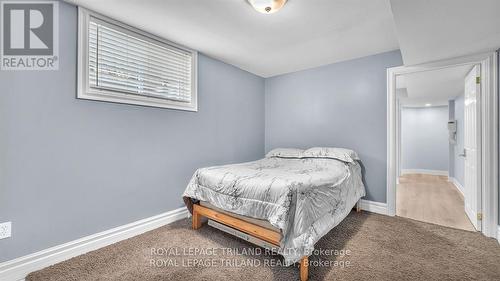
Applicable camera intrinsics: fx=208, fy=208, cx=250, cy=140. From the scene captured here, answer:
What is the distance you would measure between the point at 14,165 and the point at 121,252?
1.09 m

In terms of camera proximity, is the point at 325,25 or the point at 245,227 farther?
the point at 325,25

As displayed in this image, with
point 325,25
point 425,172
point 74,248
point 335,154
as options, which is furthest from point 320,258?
point 425,172

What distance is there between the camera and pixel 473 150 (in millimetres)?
2514

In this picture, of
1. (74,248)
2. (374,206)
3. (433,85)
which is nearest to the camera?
(74,248)

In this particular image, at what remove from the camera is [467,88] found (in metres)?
2.91

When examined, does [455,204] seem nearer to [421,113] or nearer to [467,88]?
[467,88]

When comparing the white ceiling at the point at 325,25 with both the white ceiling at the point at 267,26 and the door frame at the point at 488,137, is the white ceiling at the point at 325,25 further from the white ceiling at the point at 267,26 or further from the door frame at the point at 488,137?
the door frame at the point at 488,137

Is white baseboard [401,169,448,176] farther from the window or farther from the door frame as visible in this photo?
the window

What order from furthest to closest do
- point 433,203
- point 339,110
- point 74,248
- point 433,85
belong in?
point 433,85 < point 433,203 < point 339,110 < point 74,248

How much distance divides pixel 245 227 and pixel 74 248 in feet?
5.02

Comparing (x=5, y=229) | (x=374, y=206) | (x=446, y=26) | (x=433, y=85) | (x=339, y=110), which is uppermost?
(x=433, y=85)

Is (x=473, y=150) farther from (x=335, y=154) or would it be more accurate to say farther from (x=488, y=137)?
(x=335, y=154)

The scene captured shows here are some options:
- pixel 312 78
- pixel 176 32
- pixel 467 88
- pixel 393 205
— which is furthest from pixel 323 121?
pixel 176 32

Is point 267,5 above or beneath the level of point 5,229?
above
